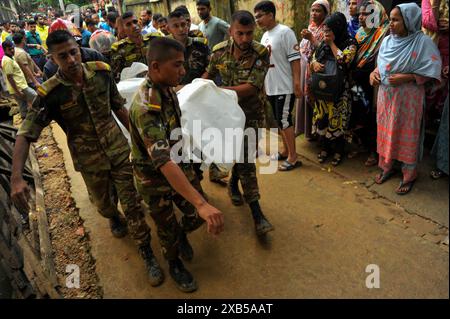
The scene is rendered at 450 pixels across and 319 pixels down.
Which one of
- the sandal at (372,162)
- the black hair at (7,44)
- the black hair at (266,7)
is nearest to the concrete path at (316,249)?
the sandal at (372,162)

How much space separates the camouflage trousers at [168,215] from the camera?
2262 mm

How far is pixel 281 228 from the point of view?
297 cm

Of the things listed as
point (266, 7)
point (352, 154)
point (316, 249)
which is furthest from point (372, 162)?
point (266, 7)

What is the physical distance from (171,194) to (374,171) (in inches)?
97.7

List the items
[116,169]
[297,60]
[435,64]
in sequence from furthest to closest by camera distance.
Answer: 1. [297,60]
2. [435,64]
3. [116,169]

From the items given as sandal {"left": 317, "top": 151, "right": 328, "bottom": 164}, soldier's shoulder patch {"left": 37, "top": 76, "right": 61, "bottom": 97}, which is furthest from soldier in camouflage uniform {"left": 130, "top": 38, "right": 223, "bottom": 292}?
sandal {"left": 317, "top": 151, "right": 328, "bottom": 164}

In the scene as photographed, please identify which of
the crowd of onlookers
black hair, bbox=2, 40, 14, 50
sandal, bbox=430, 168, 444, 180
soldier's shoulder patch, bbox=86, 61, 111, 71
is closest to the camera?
soldier's shoulder patch, bbox=86, 61, 111, 71

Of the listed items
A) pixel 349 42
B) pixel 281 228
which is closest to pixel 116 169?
pixel 281 228

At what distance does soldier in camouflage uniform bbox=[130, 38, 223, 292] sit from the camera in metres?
1.73

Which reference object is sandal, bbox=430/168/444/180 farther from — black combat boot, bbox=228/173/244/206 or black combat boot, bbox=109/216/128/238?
black combat boot, bbox=109/216/128/238

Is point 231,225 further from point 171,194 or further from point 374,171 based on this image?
point 374,171

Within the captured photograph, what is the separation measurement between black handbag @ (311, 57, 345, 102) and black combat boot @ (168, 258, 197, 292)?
7.98ft

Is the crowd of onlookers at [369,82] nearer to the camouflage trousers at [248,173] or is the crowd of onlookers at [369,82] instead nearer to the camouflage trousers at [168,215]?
the camouflage trousers at [248,173]

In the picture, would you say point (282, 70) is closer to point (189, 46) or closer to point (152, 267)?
point (189, 46)
